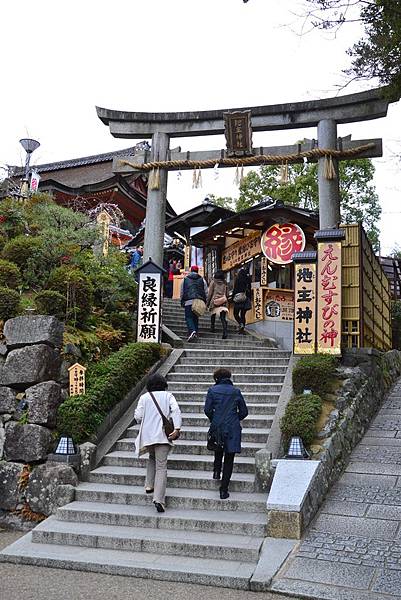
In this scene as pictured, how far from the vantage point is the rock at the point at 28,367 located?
8195 mm

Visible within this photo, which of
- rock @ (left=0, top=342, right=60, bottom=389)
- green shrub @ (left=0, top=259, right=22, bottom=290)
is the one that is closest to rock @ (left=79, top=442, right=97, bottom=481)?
rock @ (left=0, top=342, right=60, bottom=389)

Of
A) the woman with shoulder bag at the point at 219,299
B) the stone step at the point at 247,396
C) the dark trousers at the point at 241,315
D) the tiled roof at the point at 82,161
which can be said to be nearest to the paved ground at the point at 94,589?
the stone step at the point at 247,396

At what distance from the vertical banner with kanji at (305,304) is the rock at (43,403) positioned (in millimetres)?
4355

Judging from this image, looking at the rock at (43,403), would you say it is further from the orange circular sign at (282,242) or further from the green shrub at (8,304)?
the orange circular sign at (282,242)

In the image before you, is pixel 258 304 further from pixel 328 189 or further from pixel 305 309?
pixel 305 309

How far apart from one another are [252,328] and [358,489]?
1016cm

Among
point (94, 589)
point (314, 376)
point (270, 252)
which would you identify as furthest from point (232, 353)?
point (94, 589)

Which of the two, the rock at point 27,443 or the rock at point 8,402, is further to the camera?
the rock at point 8,402

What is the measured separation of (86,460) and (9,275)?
4.54 m

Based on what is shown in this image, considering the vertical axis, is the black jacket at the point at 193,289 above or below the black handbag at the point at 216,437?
above

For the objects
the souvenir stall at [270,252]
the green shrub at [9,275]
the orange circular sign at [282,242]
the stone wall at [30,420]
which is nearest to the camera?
the stone wall at [30,420]

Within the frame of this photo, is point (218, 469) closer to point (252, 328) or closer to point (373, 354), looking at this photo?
point (373, 354)

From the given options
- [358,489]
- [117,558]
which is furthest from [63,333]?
[358,489]

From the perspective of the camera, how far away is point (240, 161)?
13.0m
